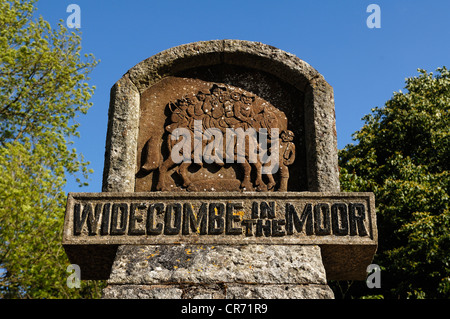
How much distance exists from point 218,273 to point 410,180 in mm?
8806

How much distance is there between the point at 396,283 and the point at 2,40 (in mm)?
10790

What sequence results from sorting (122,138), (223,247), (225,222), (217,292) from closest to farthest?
1. (217,292)
2. (223,247)
3. (225,222)
4. (122,138)

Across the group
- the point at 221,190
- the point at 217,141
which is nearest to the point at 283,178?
the point at 221,190

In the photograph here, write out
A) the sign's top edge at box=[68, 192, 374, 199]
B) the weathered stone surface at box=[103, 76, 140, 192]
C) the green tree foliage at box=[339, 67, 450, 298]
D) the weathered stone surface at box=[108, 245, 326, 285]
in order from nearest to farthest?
the weathered stone surface at box=[108, 245, 326, 285] < the sign's top edge at box=[68, 192, 374, 199] < the weathered stone surface at box=[103, 76, 140, 192] < the green tree foliage at box=[339, 67, 450, 298]

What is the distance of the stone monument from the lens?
11.0ft

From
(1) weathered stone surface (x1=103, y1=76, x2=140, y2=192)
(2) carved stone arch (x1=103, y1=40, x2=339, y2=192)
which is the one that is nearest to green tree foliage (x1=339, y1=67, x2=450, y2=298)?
(2) carved stone arch (x1=103, y1=40, x2=339, y2=192)

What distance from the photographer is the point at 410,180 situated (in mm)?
10984

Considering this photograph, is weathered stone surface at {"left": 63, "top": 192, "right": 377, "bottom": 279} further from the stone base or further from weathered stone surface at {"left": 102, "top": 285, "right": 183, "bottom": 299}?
weathered stone surface at {"left": 102, "top": 285, "right": 183, "bottom": 299}

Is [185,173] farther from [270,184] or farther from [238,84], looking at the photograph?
[238,84]

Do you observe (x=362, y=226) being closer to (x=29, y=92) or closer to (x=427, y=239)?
(x=427, y=239)

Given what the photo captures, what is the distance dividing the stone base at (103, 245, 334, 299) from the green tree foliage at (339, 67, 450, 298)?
6.73 meters

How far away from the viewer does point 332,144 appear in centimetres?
411
